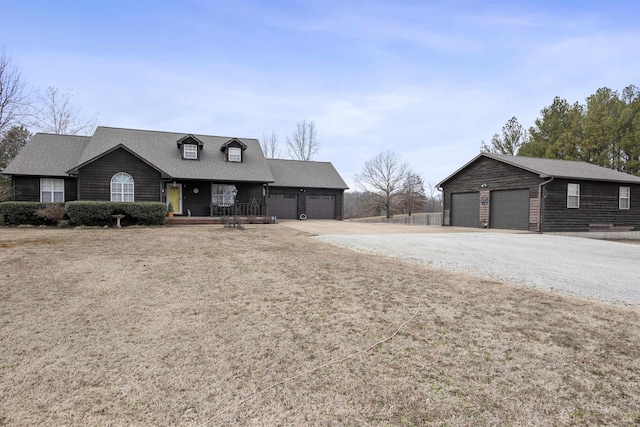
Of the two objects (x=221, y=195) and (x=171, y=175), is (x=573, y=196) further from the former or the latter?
(x=171, y=175)

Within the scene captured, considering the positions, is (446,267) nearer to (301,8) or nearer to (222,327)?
(222,327)

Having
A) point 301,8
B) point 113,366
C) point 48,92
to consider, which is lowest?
point 113,366

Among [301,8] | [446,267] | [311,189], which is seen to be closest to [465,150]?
[311,189]

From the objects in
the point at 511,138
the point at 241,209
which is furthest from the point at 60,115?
the point at 511,138

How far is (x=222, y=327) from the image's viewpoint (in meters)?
3.64

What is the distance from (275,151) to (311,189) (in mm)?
20521

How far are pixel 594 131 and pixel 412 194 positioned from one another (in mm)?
16175

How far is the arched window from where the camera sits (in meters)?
16.8

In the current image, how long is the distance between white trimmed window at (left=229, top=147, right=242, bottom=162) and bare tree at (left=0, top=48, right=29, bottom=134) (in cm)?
1145

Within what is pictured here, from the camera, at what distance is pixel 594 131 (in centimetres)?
A: 2884

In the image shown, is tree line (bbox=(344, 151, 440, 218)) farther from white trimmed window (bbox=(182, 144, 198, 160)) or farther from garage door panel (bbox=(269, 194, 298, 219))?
white trimmed window (bbox=(182, 144, 198, 160))

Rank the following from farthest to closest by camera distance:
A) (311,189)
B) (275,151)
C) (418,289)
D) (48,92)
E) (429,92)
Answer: (275,151) < (48,92) < (311,189) < (429,92) < (418,289)

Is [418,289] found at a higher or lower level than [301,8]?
lower

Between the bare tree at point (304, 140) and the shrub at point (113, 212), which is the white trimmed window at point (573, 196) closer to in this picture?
the shrub at point (113, 212)
